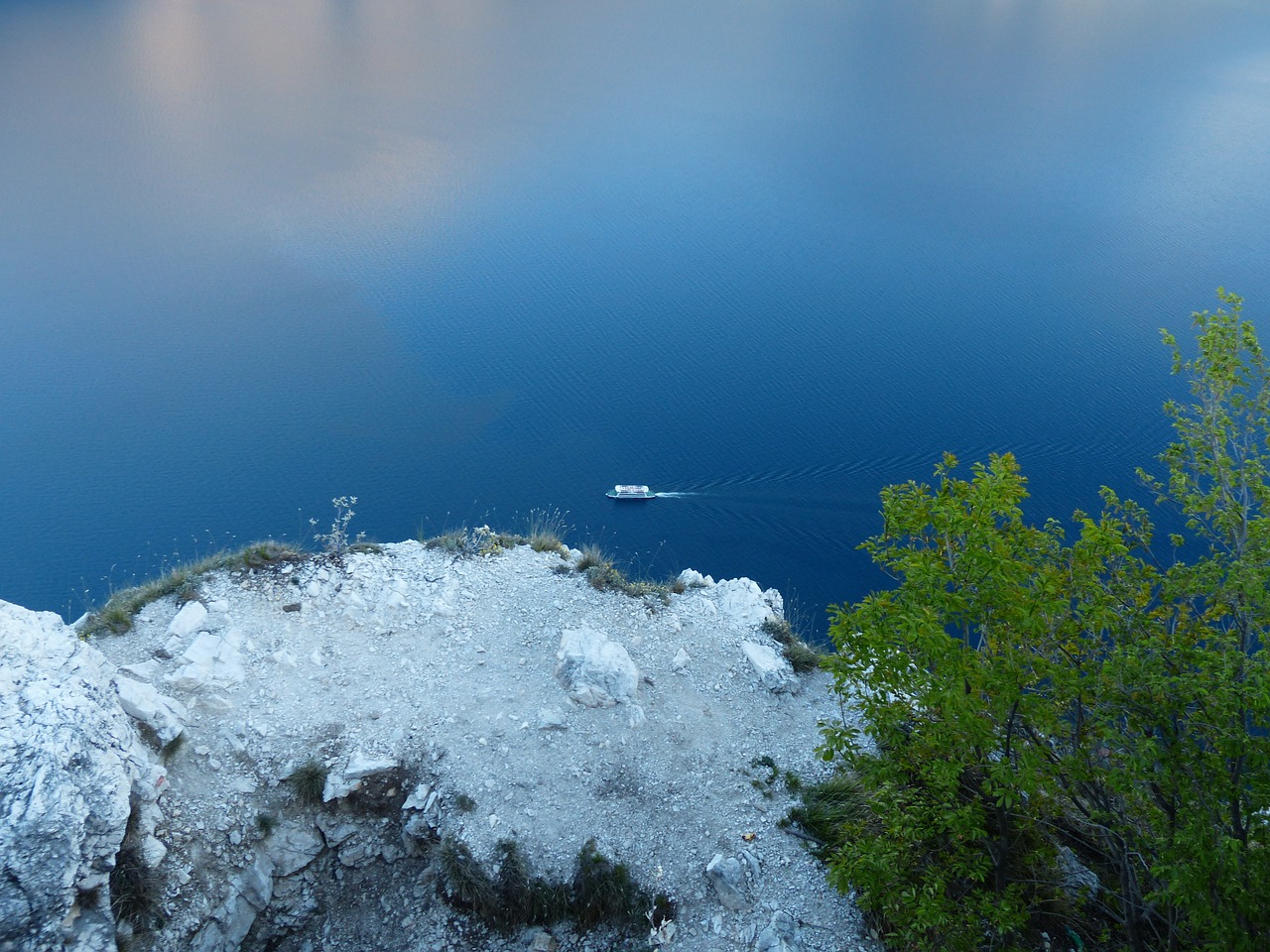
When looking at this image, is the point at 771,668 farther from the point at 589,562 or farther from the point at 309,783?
the point at 309,783

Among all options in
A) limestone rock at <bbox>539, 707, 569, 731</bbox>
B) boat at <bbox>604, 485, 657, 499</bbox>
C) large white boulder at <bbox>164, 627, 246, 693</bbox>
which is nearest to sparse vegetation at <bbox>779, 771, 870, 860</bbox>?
limestone rock at <bbox>539, 707, 569, 731</bbox>

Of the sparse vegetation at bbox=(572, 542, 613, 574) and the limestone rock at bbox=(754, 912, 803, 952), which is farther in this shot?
the sparse vegetation at bbox=(572, 542, 613, 574)

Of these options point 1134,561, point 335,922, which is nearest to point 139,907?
point 335,922

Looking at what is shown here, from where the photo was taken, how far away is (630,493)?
839 inches

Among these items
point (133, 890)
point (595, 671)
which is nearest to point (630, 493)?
point (595, 671)

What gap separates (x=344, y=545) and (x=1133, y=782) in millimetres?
9900

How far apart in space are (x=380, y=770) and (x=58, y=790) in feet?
9.63

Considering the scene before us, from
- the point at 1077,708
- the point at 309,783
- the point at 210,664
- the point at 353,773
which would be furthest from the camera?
the point at 210,664

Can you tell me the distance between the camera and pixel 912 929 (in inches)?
304

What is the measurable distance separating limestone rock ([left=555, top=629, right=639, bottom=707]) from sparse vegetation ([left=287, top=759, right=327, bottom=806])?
2817 millimetres

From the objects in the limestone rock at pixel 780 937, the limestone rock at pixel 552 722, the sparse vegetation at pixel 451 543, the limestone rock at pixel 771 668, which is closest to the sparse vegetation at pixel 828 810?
the limestone rock at pixel 780 937

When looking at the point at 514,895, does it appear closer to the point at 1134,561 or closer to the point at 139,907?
the point at 139,907

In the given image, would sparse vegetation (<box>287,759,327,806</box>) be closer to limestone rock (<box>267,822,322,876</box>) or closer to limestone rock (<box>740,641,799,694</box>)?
limestone rock (<box>267,822,322,876</box>)

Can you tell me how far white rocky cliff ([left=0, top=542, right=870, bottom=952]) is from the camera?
823 centimetres
